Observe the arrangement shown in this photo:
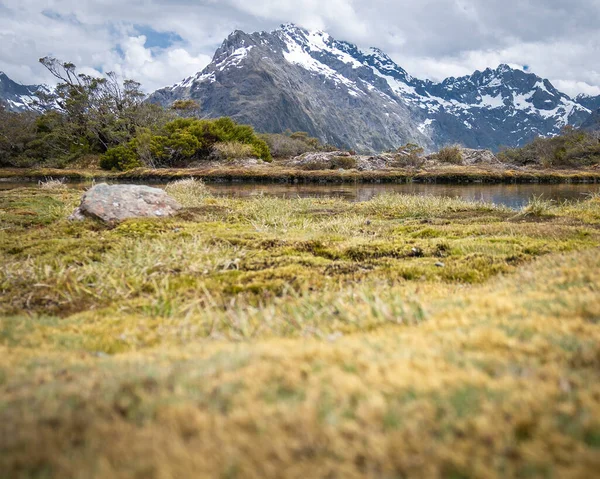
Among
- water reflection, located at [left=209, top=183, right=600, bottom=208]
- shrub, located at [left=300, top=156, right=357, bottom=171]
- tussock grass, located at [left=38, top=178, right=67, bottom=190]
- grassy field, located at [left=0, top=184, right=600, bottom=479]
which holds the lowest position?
grassy field, located at [left=0, top=184, right=600, bottom=479]

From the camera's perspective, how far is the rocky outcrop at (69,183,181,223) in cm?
1218

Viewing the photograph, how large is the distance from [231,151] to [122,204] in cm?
5545

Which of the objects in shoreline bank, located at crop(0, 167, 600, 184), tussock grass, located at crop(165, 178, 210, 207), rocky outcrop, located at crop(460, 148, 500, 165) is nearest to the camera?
tussock grass, located at crop(165, 178, 210, 207)

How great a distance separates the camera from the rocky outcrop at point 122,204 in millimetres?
12176

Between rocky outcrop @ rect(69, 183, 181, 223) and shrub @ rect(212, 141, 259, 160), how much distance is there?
53763 mm

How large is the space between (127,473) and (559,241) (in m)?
9.36

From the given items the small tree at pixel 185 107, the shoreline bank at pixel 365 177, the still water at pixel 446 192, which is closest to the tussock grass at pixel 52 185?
the still water at pixel 446 192

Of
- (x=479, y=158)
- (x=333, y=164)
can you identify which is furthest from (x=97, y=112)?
(x=479, y=158)

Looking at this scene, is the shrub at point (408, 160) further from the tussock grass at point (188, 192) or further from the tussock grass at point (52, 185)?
the tussock grass at point (52, 185)

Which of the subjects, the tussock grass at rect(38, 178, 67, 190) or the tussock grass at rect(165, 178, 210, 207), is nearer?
the tussock grass at rect(165, 178, 210, 207)

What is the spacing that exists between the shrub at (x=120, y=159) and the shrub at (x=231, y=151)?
12.7 metres

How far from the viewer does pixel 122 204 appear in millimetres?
12695

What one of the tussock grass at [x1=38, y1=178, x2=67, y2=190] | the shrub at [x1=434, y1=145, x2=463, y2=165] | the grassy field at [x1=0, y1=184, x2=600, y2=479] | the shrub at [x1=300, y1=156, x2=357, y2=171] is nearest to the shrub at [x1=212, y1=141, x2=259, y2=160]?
the shrub at [x1=300, y1=156, x2=357, y2=171]

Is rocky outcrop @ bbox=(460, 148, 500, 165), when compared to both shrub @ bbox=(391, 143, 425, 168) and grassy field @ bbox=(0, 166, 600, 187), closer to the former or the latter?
shrub @ bbox=(391, 143, 425, 168)
